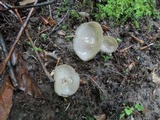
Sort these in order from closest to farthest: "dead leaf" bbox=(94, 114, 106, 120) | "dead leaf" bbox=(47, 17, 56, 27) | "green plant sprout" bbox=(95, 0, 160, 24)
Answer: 1. "dead leaf" bbox=(94, 114, 106, 120)
2. "dead leaf" bbox=(47, 17, 56, 27)
3. "green plant sprout" bbox=(95, 0, 160, 24)

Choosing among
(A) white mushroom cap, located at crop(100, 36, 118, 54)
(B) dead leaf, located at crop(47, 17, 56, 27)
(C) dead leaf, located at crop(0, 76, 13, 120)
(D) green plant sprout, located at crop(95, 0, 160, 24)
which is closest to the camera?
(C) dead leaf, located at crop(0, 76, 13, 120)

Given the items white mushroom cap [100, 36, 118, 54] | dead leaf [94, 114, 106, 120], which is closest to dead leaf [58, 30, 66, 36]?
white mushroom cap [100, 36, 118, 54]

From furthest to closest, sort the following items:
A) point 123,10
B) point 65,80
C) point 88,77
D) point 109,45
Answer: point 123,10, point 109,45, point 88,77, point 65,80

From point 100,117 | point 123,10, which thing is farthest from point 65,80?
point 123,10

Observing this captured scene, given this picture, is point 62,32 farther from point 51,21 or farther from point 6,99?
point 6,99

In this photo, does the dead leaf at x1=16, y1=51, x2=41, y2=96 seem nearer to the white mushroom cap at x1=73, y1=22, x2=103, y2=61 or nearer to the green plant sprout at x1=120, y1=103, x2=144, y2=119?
the white mushroom cap at x1=73, y1=22, x2=103, y2=61

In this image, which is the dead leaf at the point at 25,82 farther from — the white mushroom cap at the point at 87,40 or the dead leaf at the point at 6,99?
the white mushroom cap at the point at 87,40
